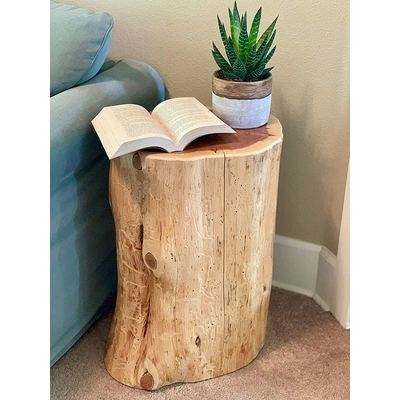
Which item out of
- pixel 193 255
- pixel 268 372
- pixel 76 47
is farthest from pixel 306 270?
pixel 76 47

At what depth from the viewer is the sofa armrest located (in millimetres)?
1357

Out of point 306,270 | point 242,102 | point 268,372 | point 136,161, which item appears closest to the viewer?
point 136,161

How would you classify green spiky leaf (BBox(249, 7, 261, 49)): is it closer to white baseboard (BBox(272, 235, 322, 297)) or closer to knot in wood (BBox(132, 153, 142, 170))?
knot in wood (BBox(132, 153, 142, 170))

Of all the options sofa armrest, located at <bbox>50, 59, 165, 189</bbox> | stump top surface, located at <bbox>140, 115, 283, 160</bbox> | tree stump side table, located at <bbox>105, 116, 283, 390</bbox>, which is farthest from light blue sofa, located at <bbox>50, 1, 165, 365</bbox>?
stump top surface, located at <bbox>140, 115, 283, 160</bbox>

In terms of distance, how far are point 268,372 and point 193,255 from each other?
0.45 m

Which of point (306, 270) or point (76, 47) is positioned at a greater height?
point (76, 47)

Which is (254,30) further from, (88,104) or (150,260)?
(150,260)

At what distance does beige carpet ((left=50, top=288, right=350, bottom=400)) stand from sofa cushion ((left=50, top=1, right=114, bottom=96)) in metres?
0.74

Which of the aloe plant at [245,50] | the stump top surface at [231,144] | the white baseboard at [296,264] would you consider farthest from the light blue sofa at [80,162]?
the white baseboard at [296,264]

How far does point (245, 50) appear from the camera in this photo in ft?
4.64

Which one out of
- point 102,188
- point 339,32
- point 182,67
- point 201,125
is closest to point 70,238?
point 102,188

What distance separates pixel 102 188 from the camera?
161cm

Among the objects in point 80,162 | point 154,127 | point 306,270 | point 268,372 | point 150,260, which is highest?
point 154,127

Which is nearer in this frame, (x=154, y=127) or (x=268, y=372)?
(x=154, y=127)
